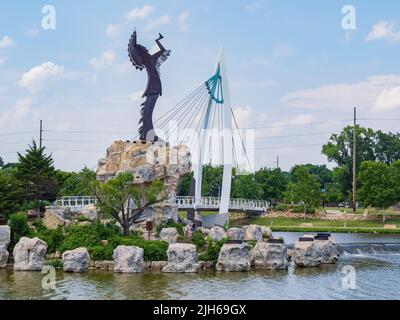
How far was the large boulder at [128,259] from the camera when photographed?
75.5 feet

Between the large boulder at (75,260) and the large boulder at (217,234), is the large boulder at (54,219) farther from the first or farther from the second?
the large boulder at (217,234)

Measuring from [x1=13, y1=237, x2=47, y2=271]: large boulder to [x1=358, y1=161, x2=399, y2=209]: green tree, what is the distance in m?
29.4

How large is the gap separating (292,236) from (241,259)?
15.7m

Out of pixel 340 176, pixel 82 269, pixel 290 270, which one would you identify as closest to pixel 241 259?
pixel 290 270

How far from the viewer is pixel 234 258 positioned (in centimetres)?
2383

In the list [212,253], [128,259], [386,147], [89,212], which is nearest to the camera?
[128,259]

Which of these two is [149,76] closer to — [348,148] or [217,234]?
[217,234]

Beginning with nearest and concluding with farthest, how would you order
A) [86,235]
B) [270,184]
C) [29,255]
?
1. [29,255]
2. [86,235]
3. [270,184]

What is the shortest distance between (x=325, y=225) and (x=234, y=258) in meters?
22.9

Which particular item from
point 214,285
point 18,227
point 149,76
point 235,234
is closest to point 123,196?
point 18,227

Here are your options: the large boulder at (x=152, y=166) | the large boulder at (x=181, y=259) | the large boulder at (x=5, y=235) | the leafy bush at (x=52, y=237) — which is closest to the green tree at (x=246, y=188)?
the large boulder at (x=152, y=166)

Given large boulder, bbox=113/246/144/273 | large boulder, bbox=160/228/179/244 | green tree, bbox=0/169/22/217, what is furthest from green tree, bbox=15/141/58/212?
large boulder, bbox=113/246/144/273

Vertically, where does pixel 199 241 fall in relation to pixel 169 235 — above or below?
below

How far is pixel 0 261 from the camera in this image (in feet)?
79.0
